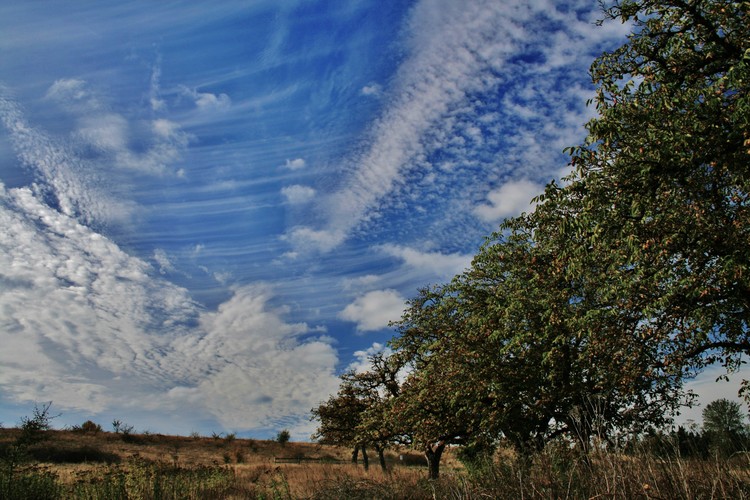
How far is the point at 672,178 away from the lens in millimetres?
12789

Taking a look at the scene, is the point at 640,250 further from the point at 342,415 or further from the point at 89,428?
the point at 89,428

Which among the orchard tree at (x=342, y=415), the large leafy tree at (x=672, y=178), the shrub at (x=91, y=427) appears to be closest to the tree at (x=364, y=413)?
the orchard tree at (x=342, y=415)

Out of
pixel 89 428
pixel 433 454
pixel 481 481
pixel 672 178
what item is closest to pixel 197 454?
pixel 89 428

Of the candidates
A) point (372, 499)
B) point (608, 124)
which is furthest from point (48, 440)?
point (608, 124)

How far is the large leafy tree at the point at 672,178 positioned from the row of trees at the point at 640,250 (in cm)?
4

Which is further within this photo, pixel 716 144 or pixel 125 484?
pixel 125 484

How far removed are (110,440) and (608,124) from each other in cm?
6314

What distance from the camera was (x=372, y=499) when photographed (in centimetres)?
1060

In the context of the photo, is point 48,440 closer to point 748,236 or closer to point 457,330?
point 457,330

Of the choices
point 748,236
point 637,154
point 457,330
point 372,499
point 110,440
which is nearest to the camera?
point 372,499

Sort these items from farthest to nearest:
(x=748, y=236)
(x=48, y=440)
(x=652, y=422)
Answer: (x=48, y=440), (x=652, y=422), (x=748, y=236)

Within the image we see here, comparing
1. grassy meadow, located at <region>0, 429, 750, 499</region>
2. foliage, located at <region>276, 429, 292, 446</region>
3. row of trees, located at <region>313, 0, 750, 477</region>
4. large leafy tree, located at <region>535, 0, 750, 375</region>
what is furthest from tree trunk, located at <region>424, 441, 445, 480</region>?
foliage, located at <region>276, 429, 292, 446</region>

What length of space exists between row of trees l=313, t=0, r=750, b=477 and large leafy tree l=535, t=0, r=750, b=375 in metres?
0.04

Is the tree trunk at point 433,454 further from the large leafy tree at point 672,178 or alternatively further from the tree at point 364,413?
the large leafy tree at point 672,178
